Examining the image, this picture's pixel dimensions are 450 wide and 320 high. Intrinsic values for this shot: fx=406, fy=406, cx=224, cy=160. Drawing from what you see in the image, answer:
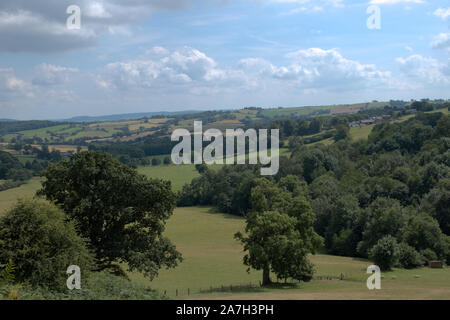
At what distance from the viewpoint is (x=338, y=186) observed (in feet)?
308

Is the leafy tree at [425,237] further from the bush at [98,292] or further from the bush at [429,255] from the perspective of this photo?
the bush at [98,292]

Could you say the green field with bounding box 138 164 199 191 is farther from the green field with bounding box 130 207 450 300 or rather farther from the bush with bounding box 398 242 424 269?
the bush with bounding box 398 242 424 269

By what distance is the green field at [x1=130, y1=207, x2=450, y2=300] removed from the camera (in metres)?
30.8

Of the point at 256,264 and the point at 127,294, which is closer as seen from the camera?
the point at 127,294

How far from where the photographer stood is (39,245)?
891 inches

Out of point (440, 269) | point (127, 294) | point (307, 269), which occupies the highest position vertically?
point (127, 294)

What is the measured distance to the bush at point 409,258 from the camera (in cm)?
5347

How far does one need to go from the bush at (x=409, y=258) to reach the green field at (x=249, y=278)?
7.23 ft
